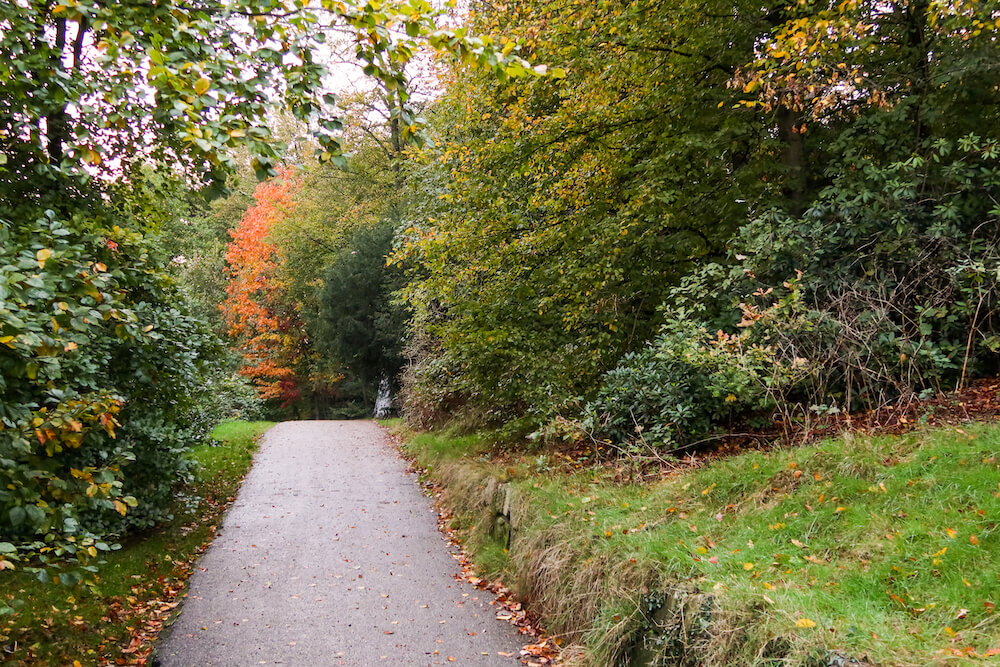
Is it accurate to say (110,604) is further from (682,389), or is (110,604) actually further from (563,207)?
(563,207)

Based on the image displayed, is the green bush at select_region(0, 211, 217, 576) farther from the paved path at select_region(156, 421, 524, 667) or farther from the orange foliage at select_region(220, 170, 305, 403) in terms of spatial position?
the orange foliage at select_region(220, 170, 305, 403)

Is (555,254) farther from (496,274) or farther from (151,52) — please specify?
(151,52)

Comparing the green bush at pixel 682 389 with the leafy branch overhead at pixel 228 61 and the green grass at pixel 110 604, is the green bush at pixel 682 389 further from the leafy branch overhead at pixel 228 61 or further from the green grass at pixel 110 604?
the green grass at pixel 110 604

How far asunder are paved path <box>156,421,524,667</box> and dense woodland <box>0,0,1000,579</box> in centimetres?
126

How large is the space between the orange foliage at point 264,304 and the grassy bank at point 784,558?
25.8m

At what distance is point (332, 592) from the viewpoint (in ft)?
21.5

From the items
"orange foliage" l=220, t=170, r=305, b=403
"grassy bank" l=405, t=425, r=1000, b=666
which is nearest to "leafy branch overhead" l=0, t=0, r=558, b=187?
"grassy bank" l=405, t=425, r=1000, b=666

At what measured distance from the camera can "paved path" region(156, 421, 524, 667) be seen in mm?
5270

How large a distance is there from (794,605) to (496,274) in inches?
277

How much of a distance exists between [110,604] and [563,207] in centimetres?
701

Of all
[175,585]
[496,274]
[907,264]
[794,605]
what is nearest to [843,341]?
[907,264]

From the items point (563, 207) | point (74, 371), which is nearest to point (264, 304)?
point (563, 207)

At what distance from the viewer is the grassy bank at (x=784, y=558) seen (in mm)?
3344

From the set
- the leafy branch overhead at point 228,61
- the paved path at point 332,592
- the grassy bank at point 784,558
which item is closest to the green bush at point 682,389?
the grassy bank at point 784,558
